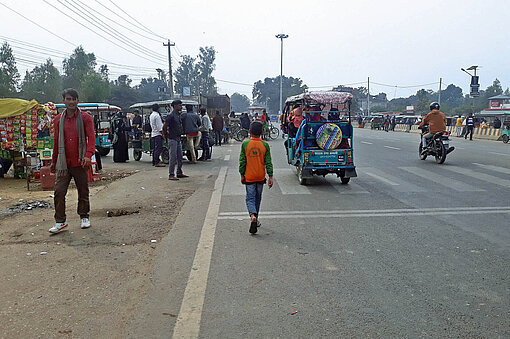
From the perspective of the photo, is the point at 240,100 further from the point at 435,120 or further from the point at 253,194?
the point at 253,194

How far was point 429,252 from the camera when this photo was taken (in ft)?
17.0

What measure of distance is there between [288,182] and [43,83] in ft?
203

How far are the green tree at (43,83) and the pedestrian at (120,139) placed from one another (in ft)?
152

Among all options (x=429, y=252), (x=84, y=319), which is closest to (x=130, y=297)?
(x=84, y=319)

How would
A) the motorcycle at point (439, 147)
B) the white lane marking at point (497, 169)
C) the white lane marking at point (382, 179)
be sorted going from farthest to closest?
1. the motorcycle at point (439, 147)
2. the white lane marking at point (497, 169)
3. the white lane marking at point (382, 179)

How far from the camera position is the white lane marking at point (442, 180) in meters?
9.50

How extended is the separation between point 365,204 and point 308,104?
324 centimetres

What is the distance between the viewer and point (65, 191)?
20.0ft

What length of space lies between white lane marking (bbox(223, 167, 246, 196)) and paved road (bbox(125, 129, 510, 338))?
1.17 ft

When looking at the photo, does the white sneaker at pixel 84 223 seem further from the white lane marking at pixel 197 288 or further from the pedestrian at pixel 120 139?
the pedestrian at pixel 120 139

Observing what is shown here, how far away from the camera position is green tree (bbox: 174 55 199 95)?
338 ft

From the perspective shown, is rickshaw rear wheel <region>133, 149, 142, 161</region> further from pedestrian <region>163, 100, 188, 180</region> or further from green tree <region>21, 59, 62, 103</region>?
green tree <region>21, 59, 62, 103</region>

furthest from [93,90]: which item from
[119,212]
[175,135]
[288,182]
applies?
[119,212]

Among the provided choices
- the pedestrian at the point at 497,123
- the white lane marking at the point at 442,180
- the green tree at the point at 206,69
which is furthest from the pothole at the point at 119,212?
the green tree at the point at 206,69
